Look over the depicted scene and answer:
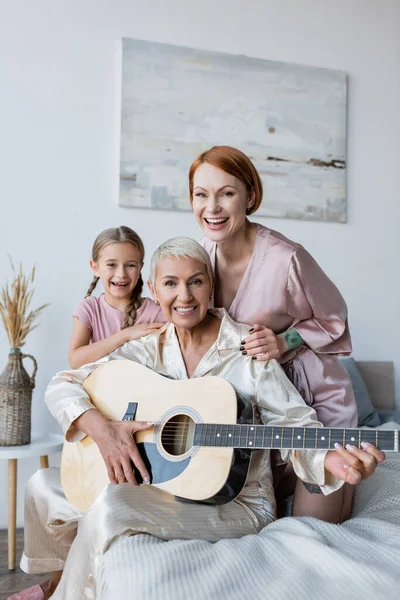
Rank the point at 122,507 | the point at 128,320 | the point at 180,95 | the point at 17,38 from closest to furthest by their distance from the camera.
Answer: the point at 122,507, the point at 128,320, the point at 17,38, the point at 180,95

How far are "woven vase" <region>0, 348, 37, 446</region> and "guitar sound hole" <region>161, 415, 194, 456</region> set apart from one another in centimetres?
128

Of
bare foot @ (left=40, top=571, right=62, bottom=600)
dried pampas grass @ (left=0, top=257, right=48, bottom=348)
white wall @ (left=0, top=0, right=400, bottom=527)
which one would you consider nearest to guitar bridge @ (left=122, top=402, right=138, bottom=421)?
bare foot @ (left=40, top=571, right=62, bottom=600)

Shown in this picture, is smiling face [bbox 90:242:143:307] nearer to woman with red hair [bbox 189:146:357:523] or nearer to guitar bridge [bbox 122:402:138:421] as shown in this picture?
woman with red hair [bbox 189:146:357:523]

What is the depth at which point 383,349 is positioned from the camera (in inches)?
145

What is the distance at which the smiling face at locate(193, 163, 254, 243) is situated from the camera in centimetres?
175

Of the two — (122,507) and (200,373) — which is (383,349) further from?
(122,507)

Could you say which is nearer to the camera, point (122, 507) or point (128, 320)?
point (122, 507)

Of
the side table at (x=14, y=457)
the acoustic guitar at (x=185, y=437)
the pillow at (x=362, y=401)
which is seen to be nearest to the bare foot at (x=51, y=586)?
the acoustic guitar at (x=185, y=437)

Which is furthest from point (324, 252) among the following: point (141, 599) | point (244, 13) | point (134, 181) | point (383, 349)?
point (141, 599)

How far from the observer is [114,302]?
2.30 metres

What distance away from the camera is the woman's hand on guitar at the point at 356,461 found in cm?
130

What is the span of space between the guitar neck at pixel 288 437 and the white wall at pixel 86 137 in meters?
1.75

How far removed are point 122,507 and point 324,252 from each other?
98.2 inches

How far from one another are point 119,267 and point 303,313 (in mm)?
732
